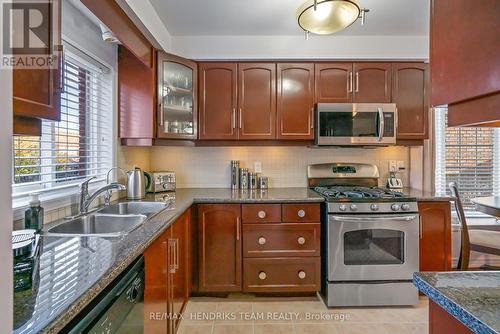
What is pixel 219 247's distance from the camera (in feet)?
8.29

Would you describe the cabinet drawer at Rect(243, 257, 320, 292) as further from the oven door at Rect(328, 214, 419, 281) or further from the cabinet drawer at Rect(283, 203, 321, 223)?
the cabinet drawer at Rect(283, 203, 321, 223)

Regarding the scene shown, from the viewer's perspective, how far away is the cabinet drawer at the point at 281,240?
98.8 inches

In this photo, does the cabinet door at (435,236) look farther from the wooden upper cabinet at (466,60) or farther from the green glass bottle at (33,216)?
the green glass bottle at (33,216)

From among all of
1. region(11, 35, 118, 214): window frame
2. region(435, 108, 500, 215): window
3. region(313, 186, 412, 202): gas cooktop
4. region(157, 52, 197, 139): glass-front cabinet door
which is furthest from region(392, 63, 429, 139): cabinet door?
region(11, 35, 118, 214): window frame

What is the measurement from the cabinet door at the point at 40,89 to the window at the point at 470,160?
3.49 meters

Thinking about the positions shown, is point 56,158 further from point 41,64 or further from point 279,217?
point 279,217

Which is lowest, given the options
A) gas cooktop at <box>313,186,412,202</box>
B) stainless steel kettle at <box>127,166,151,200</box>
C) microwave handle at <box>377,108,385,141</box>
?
gas cooktop at <box>313,186,412,202</box>

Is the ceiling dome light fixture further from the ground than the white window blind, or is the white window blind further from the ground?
the ceiling dome light fixture

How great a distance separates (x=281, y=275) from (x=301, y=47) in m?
2.10

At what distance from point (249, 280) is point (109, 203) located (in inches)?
50.8

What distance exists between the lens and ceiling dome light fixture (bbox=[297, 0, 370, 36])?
66.7 inches

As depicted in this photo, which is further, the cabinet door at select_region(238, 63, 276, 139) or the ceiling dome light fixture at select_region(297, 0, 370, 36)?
the cabinet door at select_region(238, 63, 276, 139)

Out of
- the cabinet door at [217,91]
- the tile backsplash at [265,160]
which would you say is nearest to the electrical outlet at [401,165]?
the tile backsplash at [265,160]

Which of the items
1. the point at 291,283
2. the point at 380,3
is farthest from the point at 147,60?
the point at 291,283
